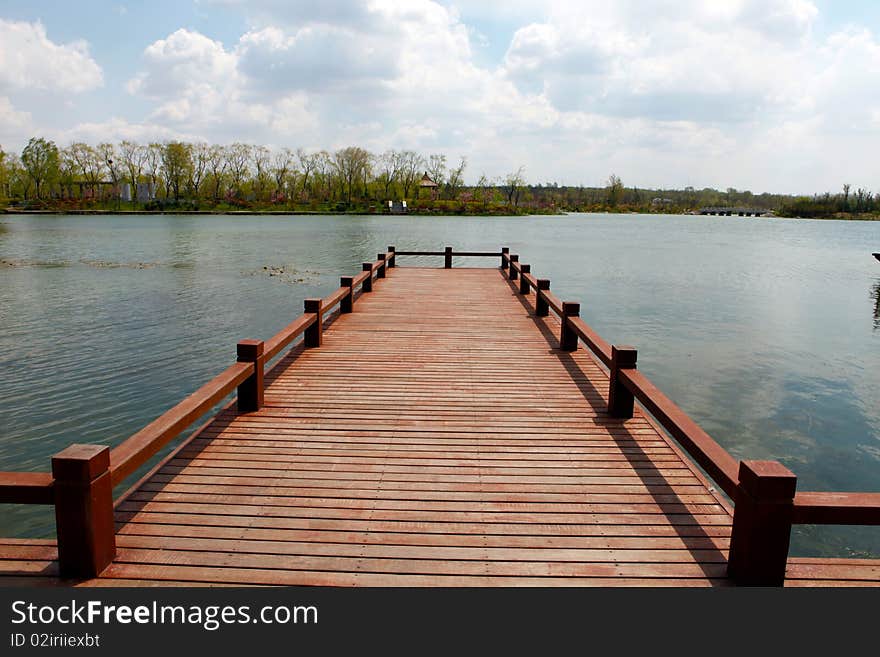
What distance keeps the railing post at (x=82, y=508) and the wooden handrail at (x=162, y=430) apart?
0.13 meters

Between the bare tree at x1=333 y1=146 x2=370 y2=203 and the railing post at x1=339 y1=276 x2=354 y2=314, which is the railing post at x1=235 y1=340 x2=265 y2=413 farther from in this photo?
the bare tree at x1=333 y1=146 x2=370 y2=203

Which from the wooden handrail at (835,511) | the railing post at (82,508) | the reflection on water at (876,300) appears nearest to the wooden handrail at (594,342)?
the wooden handrail at (835,511)

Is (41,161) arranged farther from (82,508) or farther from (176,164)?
(82,508)

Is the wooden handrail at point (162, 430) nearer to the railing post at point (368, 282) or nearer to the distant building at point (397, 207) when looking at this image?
the railing post at point (368, 282)

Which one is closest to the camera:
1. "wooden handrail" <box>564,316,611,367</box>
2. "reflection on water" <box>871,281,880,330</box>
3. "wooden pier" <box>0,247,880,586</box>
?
"wooden pier" <box>0,247,880,586</box>

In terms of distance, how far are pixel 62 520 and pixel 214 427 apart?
2.48 m

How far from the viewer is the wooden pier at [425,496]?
3.21 m

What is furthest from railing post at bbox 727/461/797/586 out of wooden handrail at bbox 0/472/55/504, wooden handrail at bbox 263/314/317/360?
wooden handrail at bbox 263/314/317/360

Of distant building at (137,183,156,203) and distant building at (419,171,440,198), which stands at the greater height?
distant building at (419,171,440,198)

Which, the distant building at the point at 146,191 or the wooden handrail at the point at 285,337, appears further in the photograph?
the distant building at the point at 146,191

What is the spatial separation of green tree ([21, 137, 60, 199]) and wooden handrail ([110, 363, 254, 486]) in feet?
328

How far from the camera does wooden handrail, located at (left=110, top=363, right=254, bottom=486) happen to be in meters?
3.45
